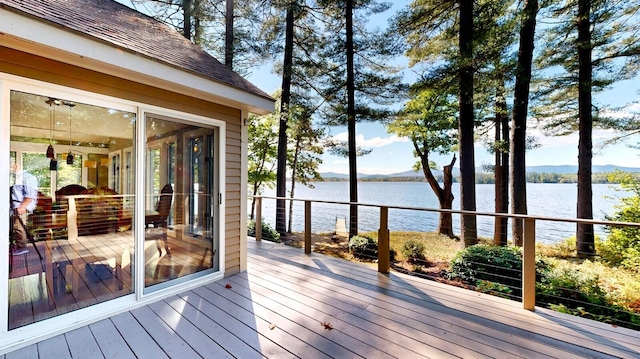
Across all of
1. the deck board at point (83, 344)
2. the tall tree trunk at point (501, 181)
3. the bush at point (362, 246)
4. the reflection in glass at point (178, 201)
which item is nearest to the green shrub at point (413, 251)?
the bush at point (362, 246)

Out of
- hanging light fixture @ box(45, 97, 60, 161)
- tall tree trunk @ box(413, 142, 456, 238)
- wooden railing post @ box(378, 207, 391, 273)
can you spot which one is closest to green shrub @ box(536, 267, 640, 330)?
wooden railing post @ box(378, 207, 391, 273)

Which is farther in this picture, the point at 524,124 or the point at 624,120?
the point at 624,120

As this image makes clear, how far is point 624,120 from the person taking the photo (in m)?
6.57

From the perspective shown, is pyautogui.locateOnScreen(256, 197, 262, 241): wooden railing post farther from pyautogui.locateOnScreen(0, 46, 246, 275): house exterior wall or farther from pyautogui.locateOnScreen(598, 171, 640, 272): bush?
pyautogui.locateOnScreen(598, 171, 640, 272): bush

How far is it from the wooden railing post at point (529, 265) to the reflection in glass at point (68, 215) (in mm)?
3830

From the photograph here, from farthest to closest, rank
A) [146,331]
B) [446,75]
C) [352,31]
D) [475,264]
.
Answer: [352,31]
[446,75]
[475,264]
[146,331]

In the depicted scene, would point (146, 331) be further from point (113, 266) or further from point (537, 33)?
point (537, 33)

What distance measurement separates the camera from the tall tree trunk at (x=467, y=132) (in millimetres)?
5703

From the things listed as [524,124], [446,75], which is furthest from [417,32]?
[524,124]

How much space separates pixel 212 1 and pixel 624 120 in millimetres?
11045

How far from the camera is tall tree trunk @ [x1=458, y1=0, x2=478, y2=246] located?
570 centimetres

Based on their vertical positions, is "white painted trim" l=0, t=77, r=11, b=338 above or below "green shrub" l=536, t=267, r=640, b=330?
above

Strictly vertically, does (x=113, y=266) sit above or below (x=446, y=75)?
below

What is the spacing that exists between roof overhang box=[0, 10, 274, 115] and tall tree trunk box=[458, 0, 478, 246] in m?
4.77
